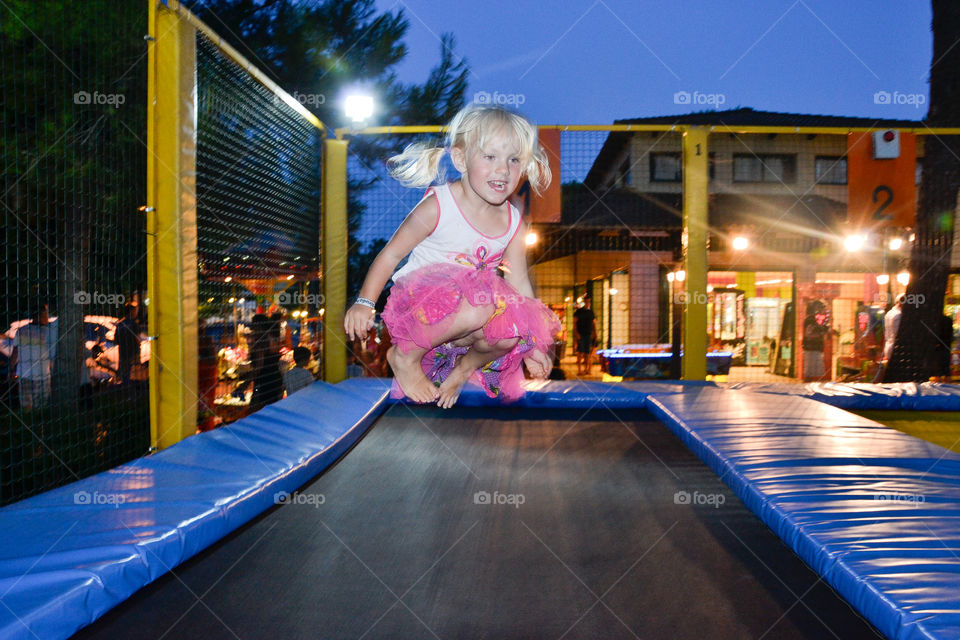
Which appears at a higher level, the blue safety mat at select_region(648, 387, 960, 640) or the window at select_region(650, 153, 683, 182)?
the window at select_region(650, 153, 683, 182)

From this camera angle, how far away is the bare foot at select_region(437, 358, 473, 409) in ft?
5.57

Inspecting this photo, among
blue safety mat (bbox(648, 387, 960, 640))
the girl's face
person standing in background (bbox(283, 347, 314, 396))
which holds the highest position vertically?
the girl's face

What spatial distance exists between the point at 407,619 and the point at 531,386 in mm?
2408

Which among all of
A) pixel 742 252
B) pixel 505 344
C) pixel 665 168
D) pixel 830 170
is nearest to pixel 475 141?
pixel 505 344

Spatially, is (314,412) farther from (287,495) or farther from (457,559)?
(457,559)

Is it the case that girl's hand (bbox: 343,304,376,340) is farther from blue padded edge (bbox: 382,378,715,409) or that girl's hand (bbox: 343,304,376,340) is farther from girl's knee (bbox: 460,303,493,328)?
blue padded edge (bbox: 382,378,715,409)

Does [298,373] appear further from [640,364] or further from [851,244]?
[851,244]

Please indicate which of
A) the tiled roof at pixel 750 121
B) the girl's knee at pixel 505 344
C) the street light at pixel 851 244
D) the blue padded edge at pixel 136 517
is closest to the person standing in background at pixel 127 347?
the blue padded edge at pixel 136 517

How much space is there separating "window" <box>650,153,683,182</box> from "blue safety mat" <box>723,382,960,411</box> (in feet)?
26.2

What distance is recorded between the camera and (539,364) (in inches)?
69.0

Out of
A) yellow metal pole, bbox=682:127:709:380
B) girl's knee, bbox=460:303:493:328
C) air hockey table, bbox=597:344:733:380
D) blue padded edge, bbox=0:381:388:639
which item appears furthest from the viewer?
air hockey table, bbox=597:344:733:380

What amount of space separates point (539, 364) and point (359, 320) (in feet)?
1.78

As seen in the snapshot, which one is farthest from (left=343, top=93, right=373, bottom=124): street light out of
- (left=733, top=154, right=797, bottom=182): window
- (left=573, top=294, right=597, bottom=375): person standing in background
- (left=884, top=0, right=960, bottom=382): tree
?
(left=733, top=154, right=797, bottom=182): window

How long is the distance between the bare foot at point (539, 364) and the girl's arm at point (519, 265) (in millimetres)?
202
